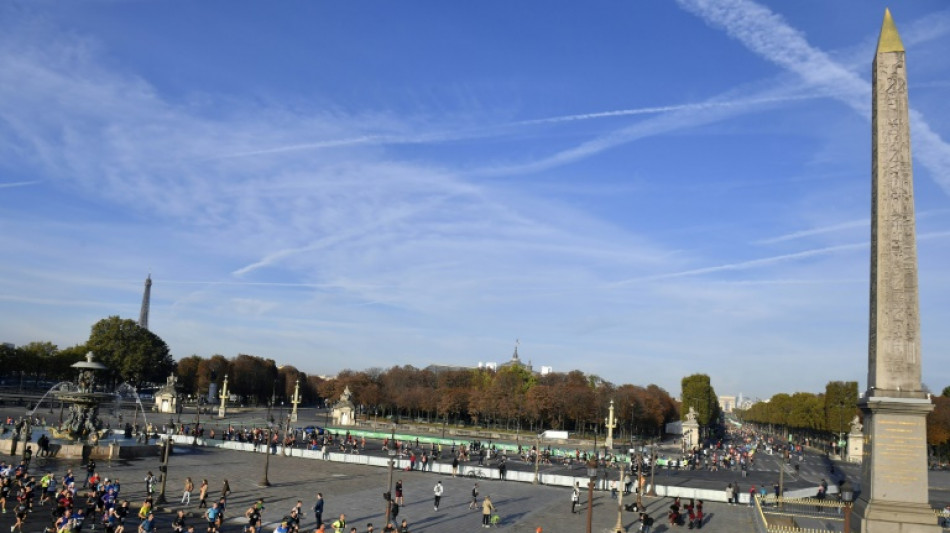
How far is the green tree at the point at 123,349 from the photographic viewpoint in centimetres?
10375

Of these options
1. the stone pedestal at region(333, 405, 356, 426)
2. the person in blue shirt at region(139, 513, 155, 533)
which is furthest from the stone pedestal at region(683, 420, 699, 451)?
the person in blue shirt at region(139, 513, 155, 533)

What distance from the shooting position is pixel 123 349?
104 metres

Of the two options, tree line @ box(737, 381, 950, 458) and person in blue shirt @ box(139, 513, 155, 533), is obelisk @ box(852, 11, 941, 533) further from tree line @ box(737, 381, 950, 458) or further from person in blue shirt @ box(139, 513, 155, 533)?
tree line @ box(737, 381, 950, 458)

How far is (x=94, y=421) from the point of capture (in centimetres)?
4412

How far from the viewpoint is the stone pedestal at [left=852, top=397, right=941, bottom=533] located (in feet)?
68.9

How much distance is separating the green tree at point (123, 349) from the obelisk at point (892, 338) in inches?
4028

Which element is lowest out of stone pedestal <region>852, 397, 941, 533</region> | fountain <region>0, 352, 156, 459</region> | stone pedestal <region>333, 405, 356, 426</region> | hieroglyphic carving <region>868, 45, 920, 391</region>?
stone pedestal <region>333, 405, 356, 426</region>

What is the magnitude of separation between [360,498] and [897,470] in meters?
22.1

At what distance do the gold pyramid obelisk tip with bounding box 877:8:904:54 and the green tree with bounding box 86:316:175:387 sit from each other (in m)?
104

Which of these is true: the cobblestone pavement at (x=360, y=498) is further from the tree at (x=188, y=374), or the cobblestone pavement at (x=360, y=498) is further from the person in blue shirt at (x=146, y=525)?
the tree at (x=188, y=374)

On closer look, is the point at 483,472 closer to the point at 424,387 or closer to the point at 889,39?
the point at 889,39

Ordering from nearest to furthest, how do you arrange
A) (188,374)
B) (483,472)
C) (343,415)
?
(483,472)
(343,415)
(188,374)

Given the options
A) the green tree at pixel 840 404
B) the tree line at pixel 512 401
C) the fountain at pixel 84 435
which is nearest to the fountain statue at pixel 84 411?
the fountain at pixel 84 435

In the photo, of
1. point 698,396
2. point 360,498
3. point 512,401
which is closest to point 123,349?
point 512,401
